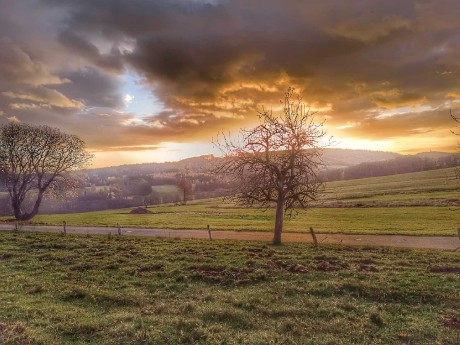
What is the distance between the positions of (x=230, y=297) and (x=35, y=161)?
68797 millimetres

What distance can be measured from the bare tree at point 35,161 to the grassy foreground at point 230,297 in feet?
153

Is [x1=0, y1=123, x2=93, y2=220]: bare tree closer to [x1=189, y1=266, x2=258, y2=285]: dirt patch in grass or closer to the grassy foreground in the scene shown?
the grassy foreground

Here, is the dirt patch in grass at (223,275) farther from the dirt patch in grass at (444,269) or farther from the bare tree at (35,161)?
the bare tree at (35,161)

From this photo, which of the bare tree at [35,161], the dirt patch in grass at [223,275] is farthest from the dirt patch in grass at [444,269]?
the bare tree at [35,161]

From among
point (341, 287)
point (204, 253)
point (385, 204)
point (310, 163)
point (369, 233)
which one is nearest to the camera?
point (341, 287)

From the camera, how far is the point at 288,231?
50406 millimetres

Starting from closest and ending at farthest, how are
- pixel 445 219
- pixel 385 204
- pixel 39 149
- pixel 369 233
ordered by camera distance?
1. pixel 369 233
2. pixel 445 219
3. pixel 39 149
4. pixel 385 204

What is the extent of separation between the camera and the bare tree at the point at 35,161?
73312 mm

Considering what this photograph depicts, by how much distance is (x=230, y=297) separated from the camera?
62.4ft

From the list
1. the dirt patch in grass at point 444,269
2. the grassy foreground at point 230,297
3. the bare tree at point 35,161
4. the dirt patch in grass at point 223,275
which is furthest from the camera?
the bare tree at point 35,161

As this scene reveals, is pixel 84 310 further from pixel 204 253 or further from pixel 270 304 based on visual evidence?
pixel 204 253

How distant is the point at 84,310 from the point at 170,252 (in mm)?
14808

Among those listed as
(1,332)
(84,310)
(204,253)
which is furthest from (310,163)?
(1,332)

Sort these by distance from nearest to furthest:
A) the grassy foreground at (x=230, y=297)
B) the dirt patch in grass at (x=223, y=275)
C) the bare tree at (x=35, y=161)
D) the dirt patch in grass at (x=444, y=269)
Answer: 1. the grassy foreground at (x=230, y=297)
2. the dirt patch in grass at (x=223, y=275)
3. the dirt patch in grass at (x=444, y=269)
4. the bare tree at (x=35, y=161)
